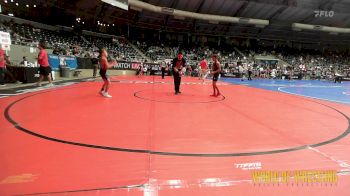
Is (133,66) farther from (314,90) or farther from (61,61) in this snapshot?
(314,90)

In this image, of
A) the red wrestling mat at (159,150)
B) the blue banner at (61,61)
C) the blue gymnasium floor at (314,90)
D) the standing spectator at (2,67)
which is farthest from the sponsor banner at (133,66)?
the red wrestling mat at (159,150)

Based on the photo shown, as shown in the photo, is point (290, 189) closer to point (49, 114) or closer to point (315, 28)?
point (49, 114)

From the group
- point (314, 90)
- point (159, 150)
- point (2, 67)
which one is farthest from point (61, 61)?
point (314, 90)

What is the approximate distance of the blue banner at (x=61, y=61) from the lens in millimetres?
18203

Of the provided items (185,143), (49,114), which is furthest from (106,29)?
(185,143)

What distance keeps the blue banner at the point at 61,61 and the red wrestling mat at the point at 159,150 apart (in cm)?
1090

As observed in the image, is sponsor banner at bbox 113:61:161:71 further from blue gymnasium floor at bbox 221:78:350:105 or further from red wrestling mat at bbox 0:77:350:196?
red wrestling mat at bbox 0:77:350:196

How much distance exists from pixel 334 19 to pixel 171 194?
51.0m

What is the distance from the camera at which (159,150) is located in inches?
180

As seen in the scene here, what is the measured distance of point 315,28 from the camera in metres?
44.8

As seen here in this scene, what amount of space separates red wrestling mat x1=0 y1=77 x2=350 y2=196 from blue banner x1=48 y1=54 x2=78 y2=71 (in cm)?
1090

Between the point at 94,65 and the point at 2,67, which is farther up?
the point at 94,65

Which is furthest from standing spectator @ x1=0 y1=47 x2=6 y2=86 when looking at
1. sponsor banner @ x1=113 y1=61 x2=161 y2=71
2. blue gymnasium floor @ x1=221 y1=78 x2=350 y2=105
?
sponsor banner @ x1=113 y1=61 x2=161 y2=71

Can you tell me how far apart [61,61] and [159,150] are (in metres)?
17.1
